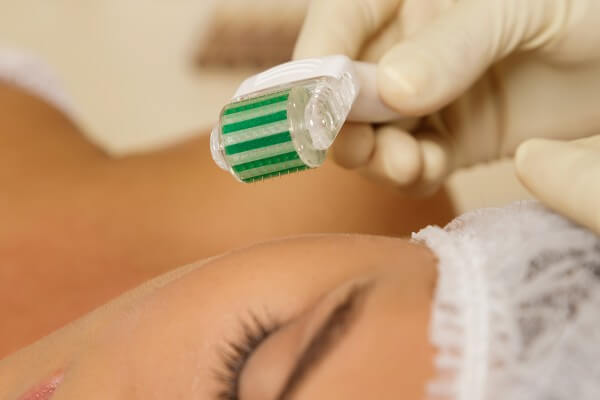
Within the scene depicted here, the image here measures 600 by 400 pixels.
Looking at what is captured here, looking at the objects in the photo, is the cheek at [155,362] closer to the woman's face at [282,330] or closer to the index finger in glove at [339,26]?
the woman's face at [282,330]

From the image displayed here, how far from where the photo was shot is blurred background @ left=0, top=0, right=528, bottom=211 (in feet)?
5.24

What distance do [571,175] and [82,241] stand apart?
2.41 ft

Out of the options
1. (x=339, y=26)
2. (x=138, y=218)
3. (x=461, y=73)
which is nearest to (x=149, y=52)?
(x=138, y=218)

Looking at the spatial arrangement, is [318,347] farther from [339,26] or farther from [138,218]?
[138,218]

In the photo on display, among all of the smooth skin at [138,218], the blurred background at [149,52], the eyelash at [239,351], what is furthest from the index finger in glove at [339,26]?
the blurred background at [149,52]

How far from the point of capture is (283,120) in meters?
0.56

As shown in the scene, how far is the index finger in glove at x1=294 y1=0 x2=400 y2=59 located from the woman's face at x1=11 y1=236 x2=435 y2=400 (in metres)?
0.31

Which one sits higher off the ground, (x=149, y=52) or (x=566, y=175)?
(x=149, y=52)

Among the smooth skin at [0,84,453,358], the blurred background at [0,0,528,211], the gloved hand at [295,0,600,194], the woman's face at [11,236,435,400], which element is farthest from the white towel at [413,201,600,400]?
the blurred background at [0,0,528,211]

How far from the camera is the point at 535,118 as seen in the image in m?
0.92

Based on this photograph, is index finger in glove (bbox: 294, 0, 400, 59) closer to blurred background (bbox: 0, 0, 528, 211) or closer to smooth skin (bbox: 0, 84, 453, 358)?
smooth skin (bbox: 0, 84, 453, 358)

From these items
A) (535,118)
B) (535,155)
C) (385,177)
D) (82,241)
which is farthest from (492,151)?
(82,241)

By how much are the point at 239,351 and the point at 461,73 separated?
0.41 meters

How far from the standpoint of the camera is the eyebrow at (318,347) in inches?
20.2
